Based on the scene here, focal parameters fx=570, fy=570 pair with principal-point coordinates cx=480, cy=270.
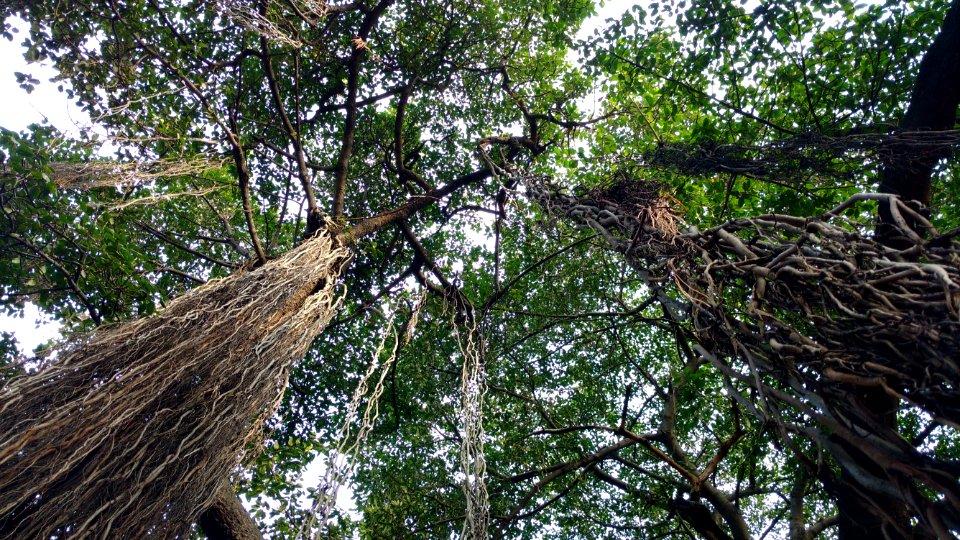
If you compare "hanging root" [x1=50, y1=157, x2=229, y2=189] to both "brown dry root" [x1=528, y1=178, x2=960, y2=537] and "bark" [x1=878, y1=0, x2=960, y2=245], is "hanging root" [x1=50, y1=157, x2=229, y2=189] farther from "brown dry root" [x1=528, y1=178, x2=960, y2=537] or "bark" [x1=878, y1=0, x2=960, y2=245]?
"bark" [x1=878, y1=0, x2=960, y2=245]

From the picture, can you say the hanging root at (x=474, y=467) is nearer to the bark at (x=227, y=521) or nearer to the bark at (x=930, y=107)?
the bark at (x=227, y=521)

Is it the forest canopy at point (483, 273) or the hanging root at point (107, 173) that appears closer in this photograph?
the forest canopy at point (483, 273)

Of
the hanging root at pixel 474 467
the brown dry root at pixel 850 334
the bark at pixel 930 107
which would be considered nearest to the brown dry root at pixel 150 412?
the hanging root at pixel 474 467

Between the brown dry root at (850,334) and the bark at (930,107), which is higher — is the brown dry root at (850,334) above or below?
below

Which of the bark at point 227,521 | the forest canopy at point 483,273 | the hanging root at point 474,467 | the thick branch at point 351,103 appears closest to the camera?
the forest canopy at point 483,273

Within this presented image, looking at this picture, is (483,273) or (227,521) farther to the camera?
(483,273)

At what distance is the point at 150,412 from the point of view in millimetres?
2111

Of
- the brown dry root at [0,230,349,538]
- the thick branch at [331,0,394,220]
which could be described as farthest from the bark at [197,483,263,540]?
the thick branch at [331,0,394,220]

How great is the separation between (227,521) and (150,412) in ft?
3.09

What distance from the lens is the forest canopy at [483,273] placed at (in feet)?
4.52

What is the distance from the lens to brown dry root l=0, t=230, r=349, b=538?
1.78 m

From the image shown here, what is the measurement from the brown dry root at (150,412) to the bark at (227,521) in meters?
0.52

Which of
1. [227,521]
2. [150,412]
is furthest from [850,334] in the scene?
[227,521]

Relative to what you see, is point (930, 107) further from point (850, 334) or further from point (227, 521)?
point (227, 521)
